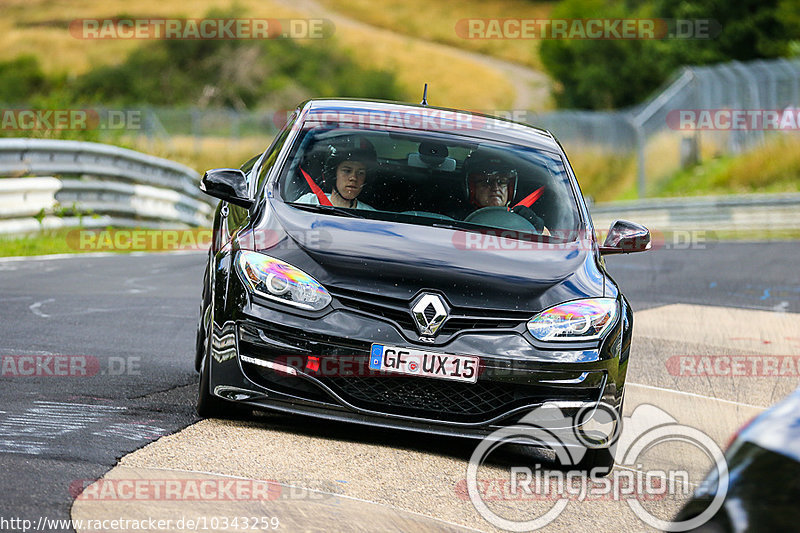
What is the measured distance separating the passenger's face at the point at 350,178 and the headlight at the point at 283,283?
96 cm

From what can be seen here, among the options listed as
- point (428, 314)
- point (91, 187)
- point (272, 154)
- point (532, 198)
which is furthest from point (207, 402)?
point (91, 187)

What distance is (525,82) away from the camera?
96125 millimetres

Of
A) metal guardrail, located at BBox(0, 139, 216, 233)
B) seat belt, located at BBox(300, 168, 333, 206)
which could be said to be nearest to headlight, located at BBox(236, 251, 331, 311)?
seat belt, located at BBox(300, 168, 333, 206)

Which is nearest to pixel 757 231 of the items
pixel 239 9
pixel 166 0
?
pixel 239 9

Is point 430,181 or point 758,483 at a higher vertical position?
point 430,181

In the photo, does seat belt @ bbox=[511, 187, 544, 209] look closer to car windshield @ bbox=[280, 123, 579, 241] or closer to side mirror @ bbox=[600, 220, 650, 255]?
car windshield @ bbox=[280, 123, 579, 241]

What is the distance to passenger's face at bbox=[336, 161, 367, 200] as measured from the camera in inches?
258

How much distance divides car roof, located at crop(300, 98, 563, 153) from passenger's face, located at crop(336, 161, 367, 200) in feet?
1.27

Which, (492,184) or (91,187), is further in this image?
(91,187)

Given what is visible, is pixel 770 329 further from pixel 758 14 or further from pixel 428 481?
pixel 758 14

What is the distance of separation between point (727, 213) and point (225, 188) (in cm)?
2073

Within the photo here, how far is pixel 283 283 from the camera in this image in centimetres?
558

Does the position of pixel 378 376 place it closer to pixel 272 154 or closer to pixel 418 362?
pixel 418 362

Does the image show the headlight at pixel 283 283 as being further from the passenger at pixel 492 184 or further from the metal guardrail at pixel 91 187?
the metal guardrail at pixel 91 187
